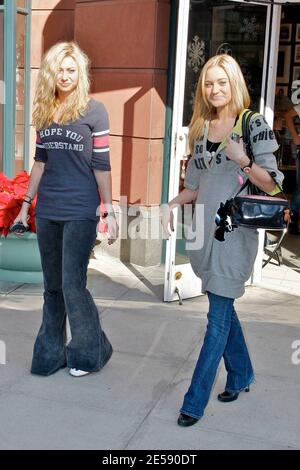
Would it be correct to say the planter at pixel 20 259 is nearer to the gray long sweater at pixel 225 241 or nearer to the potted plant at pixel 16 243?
the potted plant at pixel 16 243

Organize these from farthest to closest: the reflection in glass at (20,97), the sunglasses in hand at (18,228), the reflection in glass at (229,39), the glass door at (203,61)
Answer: the reflection in glass at (20,97)
the reflection in glass at (229,39)
the glass door at (203,61)
the sunglasses in hand at (18,228)

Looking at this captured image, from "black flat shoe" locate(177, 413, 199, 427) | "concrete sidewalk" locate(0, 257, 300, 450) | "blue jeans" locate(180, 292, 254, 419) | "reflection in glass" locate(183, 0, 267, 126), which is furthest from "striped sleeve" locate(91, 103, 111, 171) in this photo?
"reflection in glass" locate(183, 0, 267, 126)

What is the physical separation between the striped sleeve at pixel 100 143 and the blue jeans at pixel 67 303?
315 millimetres

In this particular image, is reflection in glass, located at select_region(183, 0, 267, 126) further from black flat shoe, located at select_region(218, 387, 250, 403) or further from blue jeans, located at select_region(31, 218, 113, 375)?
black flat shoe, located at select_region(218, 387, 250, 403)

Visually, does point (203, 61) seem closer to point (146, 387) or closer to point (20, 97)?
point (20, 97)

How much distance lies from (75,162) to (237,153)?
99 centimetres

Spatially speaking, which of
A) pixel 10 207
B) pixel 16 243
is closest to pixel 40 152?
pixel 10 207

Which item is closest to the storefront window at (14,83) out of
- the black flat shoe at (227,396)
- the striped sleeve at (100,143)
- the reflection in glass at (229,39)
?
the reflection in glass at (229,39)

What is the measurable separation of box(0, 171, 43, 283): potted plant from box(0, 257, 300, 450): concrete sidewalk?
0.21m

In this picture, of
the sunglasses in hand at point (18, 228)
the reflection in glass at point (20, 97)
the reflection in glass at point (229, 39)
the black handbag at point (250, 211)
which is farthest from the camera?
the reflection in glass at point (20, 97)

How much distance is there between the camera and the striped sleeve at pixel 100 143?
3.65m
